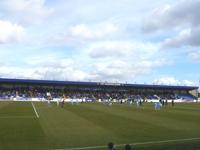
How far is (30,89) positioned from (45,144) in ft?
418

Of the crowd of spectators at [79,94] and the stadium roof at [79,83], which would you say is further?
the stadium roof at [79,83]

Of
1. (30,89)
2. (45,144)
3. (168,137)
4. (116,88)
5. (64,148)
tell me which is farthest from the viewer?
(116,88)

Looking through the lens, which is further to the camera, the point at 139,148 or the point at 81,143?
the point at 81,143

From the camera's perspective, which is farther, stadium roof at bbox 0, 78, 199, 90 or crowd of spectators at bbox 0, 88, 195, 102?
stadium roof at bbox 0, 78, 199, 90

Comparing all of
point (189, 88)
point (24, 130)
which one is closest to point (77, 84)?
point (189, 88)

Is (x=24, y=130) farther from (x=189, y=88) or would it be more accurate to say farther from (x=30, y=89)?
(x=189, y=88)

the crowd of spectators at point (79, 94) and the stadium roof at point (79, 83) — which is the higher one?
the stadium roof at point (79, 83)

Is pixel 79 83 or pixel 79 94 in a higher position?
pixel 79 83

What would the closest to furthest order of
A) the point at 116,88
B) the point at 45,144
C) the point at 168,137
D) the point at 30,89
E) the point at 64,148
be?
the point at 64,148 < the point at 45,144 < the point at 168,137 < the point at 30,89 < the point at 116,88

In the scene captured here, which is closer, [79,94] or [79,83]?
[79,94]

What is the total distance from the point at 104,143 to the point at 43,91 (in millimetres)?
127462

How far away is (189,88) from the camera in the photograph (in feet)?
546

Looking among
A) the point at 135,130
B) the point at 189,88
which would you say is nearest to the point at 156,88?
the point at 189,88

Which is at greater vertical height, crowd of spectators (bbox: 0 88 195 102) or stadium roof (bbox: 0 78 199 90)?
stadium roof (bbox: 0 78 199 90)
